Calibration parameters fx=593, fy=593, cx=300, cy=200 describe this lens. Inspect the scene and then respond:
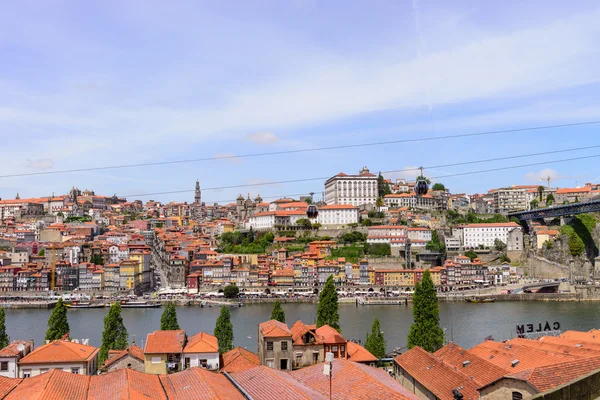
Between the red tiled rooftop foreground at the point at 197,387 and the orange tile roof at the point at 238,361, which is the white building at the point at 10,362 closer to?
the red tiled rooftop foreground at the point at 197,387

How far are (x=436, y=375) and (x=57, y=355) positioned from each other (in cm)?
663

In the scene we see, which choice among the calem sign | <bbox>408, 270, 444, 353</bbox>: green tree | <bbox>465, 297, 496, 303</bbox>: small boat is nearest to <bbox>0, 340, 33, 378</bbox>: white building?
<bbox>408, 270, 444, 353</bbox>: green tree

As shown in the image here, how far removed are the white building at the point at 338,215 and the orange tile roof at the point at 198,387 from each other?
1617 inches

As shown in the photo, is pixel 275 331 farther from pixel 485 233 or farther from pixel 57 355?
pixel 485 233

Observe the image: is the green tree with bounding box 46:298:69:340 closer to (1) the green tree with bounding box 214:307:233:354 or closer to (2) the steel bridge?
(1) the green tree with bounding box 214:307:233:354

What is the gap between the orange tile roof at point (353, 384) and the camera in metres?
6.61

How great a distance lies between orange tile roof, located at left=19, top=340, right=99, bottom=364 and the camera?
1055 centimetres

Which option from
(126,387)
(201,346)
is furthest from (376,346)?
(126,387)

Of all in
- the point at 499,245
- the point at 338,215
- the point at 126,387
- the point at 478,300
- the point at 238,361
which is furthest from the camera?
the point at 338,215

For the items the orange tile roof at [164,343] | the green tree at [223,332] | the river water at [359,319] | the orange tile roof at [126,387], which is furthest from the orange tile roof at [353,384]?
the river water at [359,319]

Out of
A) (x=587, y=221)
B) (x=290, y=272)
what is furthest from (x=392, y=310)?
(x=587, y=221)

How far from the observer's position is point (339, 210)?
48938mm

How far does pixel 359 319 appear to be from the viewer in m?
26.8

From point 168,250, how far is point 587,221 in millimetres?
32042
